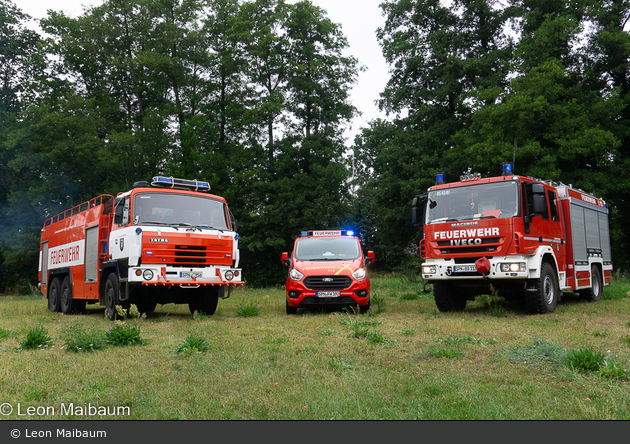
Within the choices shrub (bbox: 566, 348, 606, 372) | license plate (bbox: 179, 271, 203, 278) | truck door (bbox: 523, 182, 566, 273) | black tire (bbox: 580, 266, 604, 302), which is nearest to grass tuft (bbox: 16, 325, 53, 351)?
license plate (bbox: 179, 271, 203, 278)

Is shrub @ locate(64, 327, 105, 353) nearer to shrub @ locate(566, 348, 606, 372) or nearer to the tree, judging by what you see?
shrub @ locate(566, 348, 606, 372)

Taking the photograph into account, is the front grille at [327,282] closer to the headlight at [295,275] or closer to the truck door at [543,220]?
the headlight at [295,275]

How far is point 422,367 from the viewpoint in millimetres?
5977

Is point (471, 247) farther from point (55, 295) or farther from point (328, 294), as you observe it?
point (55, 295)

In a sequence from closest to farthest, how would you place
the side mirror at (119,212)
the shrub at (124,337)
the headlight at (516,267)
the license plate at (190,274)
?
the shrub at (124,337) < the headlight at (516,267) < the license plate at (190,274) < the side mirror at (119,212)

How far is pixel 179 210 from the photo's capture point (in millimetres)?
12094

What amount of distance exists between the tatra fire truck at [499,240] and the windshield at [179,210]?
482 centimetres

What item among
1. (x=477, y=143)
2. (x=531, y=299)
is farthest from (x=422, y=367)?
(x=477, y=143)

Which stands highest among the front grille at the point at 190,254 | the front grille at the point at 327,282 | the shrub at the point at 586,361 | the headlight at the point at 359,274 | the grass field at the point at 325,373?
the front grille at the point at 190,254

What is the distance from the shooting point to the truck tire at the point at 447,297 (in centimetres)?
1246

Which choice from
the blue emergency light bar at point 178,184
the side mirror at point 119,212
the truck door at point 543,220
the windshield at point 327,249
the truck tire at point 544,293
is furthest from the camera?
the windshield at point 327,249

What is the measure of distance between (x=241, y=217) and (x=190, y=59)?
11483mm

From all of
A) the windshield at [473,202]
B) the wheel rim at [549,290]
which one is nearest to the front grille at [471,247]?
the windshield at [473,202]

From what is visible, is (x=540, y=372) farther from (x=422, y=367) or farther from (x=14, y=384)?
(x=14, y=384)
